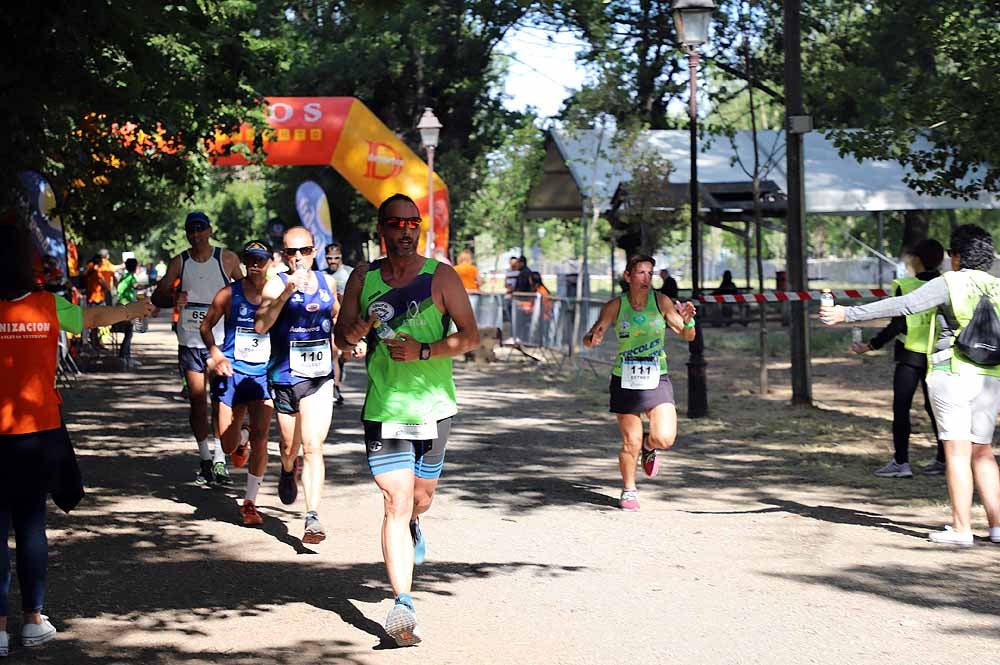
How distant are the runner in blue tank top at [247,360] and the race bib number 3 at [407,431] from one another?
3.12 metres

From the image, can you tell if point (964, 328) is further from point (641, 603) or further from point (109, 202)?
point (109, 202)

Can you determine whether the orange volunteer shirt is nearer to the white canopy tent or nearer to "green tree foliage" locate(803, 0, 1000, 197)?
the white canopy tent

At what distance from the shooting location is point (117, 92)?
42.2ft

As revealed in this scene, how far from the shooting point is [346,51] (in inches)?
1591

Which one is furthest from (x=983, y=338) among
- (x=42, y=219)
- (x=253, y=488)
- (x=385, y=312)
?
(x=42, y=219)

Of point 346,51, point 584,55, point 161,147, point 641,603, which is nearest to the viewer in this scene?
point 641,603

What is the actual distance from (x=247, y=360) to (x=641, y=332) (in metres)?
2.66

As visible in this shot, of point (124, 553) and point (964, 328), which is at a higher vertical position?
point (964, 328)

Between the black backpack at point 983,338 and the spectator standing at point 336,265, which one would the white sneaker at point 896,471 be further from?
the spectator standing at point 336,265

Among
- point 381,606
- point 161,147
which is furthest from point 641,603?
point 161,147

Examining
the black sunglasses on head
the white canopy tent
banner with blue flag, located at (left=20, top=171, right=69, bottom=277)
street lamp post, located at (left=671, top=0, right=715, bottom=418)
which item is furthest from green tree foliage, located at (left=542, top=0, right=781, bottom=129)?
the black sunglasses on head

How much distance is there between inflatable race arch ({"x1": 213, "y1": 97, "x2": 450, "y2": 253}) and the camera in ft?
89.0

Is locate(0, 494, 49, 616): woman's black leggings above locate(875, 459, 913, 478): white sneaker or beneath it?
above

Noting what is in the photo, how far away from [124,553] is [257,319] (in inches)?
61.8
